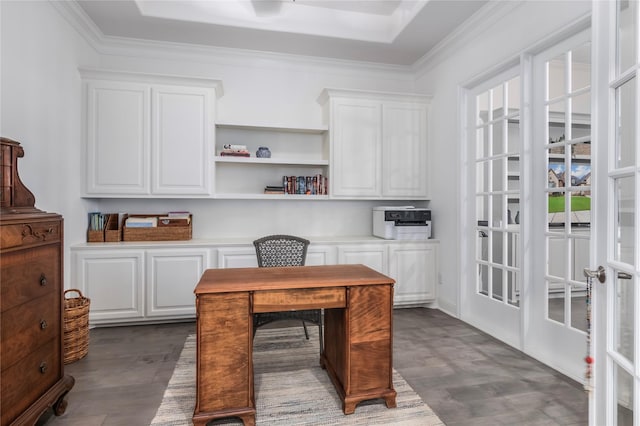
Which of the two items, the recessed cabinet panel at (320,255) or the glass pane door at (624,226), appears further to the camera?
the recessed cabinet panel at (320,255)

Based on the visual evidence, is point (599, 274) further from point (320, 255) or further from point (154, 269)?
point (154, 269)

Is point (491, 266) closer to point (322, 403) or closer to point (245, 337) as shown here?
point (322, 403)

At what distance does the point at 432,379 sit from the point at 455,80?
2.86 m

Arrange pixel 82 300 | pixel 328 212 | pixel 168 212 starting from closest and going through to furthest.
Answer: pixel 82 300 → pixel 168 212 → pixel 328 212

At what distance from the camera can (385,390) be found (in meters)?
1.96

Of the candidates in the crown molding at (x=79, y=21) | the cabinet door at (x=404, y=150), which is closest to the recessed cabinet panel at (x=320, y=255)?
the cabinet door at (x=404, y=150)

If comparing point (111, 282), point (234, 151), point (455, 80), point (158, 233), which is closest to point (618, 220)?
point (455, 80)

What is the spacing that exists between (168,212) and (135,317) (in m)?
1.12

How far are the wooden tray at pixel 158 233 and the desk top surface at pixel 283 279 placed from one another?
5.00 ft

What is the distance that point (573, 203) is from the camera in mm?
2396

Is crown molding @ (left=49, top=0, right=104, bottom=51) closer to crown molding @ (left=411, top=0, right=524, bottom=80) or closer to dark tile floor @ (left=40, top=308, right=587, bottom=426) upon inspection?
dark tile floor @ (left=40, top=308, right=587, bottom=426)

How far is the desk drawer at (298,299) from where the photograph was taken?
6.02 feet

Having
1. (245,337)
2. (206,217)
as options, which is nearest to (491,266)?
(245,337)

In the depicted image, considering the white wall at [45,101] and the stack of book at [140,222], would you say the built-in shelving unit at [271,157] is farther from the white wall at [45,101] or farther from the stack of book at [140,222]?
the white wall at [45,101]
